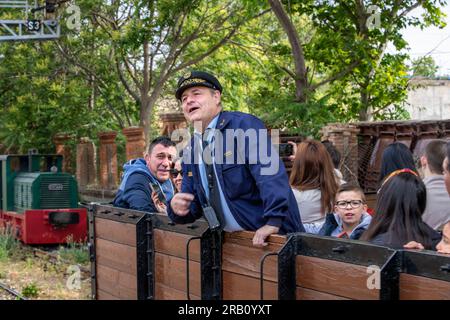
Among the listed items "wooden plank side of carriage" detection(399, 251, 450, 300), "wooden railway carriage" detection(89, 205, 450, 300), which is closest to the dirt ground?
"wooden railway carriage" detection(89, 205, 450, 300)

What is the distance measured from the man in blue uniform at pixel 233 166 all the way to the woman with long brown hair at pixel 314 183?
105 centimetres

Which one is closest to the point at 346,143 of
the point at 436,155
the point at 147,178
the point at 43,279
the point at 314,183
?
the point at 43,279

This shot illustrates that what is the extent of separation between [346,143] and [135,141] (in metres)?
5.28

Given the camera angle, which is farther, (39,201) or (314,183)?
(39,201)

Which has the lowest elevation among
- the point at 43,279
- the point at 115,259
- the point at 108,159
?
the point at 43,279

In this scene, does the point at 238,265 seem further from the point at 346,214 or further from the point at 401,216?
the point at 346,214

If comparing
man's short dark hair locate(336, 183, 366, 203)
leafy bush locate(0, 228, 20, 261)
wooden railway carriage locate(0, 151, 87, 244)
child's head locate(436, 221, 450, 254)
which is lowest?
leafy bush locate(0, 228, 20, 261)

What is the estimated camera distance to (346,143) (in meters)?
13.9

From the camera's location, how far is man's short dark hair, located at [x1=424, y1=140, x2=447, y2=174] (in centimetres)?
444

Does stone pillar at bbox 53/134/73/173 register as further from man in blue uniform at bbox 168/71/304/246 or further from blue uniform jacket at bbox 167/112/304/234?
blue uniform jacket at bbox 167/112/304/234

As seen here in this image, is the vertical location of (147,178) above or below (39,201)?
above

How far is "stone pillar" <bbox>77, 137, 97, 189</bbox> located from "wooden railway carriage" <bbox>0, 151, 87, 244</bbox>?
15.7ft

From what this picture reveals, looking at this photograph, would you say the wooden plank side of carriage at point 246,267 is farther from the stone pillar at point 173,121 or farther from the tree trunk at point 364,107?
the stone pillar at point 173,121

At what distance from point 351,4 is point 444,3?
1880 millimetres
